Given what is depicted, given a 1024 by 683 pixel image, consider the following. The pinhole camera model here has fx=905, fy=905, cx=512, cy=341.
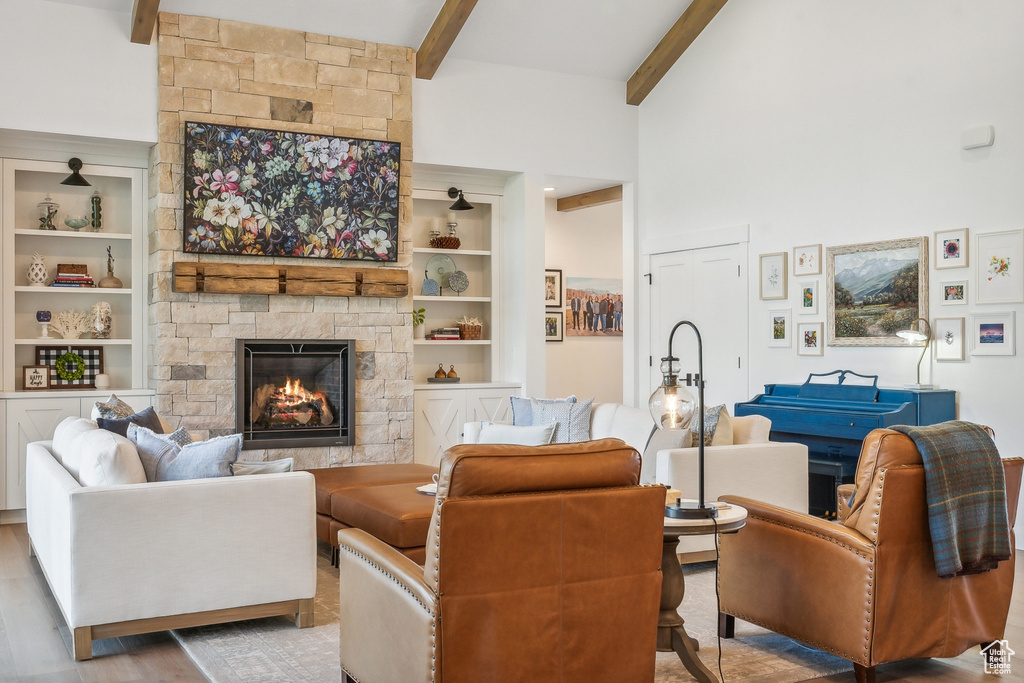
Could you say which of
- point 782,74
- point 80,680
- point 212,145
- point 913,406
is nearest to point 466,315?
point 212,145

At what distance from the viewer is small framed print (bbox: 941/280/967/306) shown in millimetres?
5621

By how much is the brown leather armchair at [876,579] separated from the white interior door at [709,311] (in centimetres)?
366

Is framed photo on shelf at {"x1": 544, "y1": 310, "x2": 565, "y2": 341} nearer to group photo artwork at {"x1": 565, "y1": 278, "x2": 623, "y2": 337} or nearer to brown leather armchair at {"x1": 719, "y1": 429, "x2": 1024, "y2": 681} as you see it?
group photo artwork at {"x1": 565, "y1": 278, "x2": 623, "y2": 337}

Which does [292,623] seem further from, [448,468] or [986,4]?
[986,4]

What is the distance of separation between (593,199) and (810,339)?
124 inches

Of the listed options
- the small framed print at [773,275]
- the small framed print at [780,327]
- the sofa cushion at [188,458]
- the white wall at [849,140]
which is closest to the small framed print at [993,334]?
the white wall at [849,140]

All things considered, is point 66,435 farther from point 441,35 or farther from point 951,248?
point 951,248

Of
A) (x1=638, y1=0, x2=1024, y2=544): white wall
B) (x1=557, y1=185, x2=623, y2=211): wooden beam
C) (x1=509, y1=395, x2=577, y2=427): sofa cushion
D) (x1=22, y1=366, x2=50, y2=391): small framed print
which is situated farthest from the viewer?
(x1=557, y1=185, x2=623, y2=211): wooden beam

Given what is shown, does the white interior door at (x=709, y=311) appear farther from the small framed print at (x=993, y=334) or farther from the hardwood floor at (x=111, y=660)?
the hardwood floor at (x=111, y=660)

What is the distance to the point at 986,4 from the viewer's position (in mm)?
5488

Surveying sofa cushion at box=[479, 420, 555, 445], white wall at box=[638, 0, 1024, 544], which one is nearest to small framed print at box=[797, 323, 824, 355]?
white wall at box=[638, 0, 1024, 544]

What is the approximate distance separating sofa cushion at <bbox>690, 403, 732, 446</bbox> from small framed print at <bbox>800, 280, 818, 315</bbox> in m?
2.24

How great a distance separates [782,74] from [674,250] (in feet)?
5.72

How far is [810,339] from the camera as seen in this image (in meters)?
6.62
